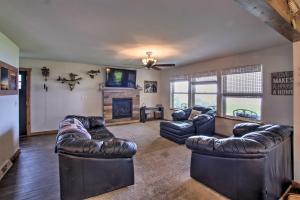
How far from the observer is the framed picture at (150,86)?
822 centimetres

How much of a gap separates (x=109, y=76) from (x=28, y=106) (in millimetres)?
2990

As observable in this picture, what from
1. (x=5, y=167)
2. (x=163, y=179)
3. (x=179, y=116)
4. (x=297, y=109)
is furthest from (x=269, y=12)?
(x=5, y=167)

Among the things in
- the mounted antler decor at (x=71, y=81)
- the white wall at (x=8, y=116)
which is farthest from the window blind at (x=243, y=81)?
the white wall at (x=8, y=116)

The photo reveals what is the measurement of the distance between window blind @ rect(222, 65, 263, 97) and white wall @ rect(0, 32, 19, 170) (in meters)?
5.57

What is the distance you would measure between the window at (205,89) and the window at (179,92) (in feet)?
1.49

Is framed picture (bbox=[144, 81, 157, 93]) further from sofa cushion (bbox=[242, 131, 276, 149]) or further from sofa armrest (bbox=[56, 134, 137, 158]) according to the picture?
sofa cushion (bbox=[242, 131, 276, 149])

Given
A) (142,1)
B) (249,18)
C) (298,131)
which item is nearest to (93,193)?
(142,1)

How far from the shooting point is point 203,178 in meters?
2.49

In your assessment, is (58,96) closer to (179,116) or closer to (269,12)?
(179,116)

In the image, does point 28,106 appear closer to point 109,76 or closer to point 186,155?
point 109,76

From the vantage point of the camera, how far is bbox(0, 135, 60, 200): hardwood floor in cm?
231

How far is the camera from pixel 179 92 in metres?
7.43

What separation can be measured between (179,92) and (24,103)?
581cm

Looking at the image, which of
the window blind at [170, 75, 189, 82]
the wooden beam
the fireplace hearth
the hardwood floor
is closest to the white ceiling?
the wooden beam
